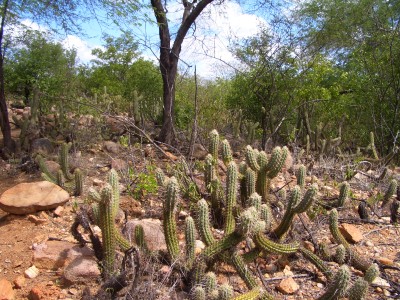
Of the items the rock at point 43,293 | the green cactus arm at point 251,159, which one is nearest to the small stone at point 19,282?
the rock at point 43,293

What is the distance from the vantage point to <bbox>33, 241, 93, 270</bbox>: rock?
297 centimetres

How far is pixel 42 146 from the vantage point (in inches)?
244

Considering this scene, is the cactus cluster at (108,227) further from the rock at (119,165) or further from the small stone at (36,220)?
the rock at (119,165)

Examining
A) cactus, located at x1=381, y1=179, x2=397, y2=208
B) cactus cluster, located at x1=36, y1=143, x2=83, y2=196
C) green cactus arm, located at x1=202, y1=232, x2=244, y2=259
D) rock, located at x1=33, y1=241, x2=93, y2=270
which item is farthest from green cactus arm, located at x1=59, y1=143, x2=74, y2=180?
cactus, located at x1=381, y1=179, x2=397, y2=208

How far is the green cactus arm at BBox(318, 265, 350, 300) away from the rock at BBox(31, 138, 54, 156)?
496 cm

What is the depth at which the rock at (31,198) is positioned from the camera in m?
3.76

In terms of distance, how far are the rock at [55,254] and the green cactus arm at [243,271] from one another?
1.19 meters

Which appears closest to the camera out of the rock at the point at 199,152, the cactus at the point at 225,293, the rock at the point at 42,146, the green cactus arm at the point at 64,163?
the cactus at the point at 225,293

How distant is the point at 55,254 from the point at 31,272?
8.7 inches

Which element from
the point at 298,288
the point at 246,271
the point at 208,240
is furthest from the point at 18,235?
the point at 298,288

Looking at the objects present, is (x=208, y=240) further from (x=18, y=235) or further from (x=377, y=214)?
(x=377, y=214)

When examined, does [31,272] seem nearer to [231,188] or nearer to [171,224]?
[171,224]

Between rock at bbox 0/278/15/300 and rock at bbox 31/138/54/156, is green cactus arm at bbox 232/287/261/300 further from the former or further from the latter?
rock at bbox 31/138/54/156

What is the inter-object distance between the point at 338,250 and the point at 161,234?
4.96ft
